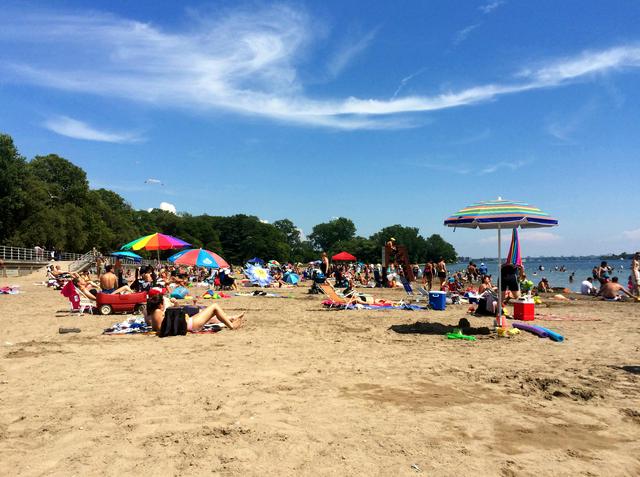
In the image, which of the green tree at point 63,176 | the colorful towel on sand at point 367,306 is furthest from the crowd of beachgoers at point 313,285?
the green tree at point 63,176

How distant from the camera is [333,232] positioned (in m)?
134

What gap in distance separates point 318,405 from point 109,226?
70738 millimetres

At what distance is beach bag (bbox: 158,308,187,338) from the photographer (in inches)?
316

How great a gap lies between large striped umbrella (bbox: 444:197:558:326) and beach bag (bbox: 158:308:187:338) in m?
5.05

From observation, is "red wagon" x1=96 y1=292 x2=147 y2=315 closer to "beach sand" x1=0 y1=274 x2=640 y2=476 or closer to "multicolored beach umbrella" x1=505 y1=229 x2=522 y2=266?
"beach sand" x1=0 y1=274 x2=640 y2=476

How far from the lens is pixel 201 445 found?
339 cm

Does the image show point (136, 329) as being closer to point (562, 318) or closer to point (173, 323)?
point (173, 323)

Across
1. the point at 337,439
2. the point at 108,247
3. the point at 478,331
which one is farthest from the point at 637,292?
the point at 108,247

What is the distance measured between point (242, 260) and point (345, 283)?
3179 inches

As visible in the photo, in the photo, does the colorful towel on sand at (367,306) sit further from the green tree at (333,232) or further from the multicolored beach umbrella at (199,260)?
the green tree at (333,232)

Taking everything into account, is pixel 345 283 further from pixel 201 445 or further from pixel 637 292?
pixel 201 445

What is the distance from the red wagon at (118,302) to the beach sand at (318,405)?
9.97ft

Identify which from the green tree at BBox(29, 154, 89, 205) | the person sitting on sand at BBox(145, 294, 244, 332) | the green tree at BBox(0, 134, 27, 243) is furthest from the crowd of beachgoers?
the green tree at BBox(29, 154, 89, 205)

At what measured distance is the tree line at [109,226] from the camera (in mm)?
42750
